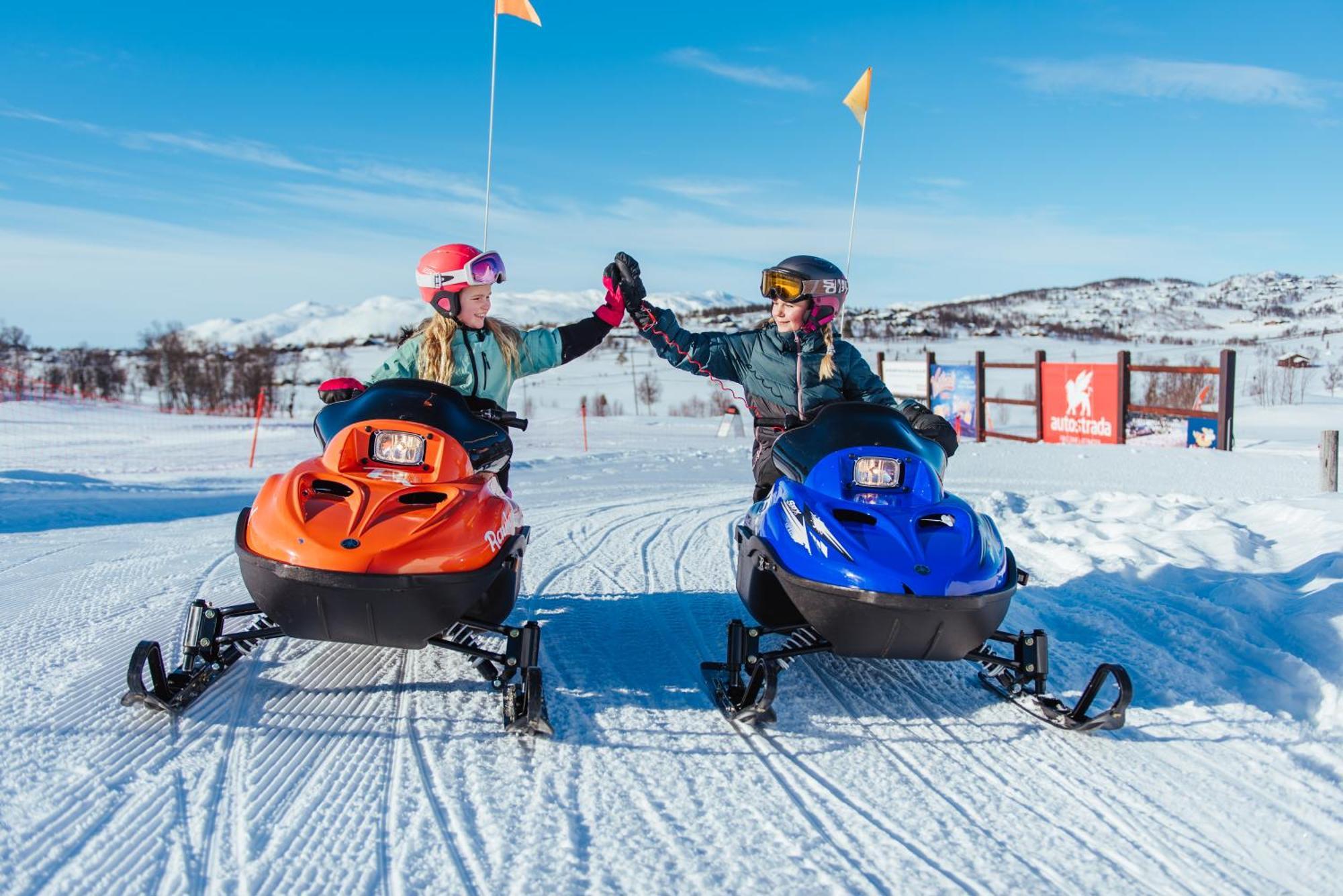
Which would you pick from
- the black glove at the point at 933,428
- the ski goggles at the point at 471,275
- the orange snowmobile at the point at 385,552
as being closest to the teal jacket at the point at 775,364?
the black glove at the point at 933,428

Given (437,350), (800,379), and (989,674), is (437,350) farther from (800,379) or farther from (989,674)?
(989,674)

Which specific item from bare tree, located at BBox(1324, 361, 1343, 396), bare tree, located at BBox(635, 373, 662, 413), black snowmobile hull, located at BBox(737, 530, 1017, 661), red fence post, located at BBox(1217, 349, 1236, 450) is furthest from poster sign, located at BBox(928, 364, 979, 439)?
bare tree, located at BBox(1324, 361, 1343, 396)

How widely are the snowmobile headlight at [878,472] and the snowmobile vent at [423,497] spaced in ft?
5.07

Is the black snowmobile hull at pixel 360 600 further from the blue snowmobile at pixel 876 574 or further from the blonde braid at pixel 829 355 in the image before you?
the blonde braid at pixel 829 355

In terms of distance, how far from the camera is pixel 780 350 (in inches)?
174

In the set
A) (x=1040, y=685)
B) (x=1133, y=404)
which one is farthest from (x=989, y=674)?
(x=1133, y=404)

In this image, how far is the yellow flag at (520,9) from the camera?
184 inches

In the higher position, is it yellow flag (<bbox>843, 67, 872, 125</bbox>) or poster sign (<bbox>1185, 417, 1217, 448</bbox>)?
yellow flag (<bbox>843, 67, 872, 125</bbox>)

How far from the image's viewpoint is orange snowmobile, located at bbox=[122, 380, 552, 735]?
9.57 ft

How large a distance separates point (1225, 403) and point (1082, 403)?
2.79 metres

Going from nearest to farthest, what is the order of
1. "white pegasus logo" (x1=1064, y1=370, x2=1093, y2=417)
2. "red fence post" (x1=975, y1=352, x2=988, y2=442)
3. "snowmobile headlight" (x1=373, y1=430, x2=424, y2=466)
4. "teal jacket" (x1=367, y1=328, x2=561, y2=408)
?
1. "snowmobile headlight" (x1=373, y1=430, x2=424, y2=466)
2. "teal jacket" (x1=367, y1=328, x2=561, y2=408)
3. "white pegasus logo" (x1=1064, y1=370, x2=1093, y2=417)
4. "red fence post" (x1=975, y1=352, x2=988, y2=442)

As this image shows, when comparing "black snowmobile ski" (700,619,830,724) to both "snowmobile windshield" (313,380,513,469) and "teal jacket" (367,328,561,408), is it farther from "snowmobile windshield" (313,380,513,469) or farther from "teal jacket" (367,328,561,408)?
"teal jacket" (367,328,561,408)

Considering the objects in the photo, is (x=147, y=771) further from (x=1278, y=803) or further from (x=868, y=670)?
(x=1278, y=803)

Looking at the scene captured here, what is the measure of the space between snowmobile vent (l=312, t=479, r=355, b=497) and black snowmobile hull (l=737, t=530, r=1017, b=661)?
1.59 metres
